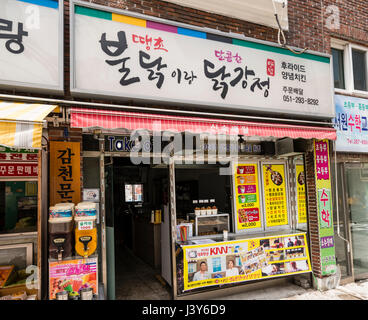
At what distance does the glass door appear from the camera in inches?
264

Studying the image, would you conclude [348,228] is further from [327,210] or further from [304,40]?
[304,40]

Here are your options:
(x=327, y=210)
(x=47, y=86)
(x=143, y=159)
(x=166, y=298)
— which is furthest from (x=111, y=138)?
(x=327, y=210)

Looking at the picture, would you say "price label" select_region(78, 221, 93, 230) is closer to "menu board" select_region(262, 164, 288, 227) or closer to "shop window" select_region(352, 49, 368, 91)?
"menu board" select_region(262, 164, 288, 227)


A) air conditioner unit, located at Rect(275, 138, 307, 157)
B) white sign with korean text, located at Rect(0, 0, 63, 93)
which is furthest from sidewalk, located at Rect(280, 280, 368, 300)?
white sign with korean text, located at Rect(0, 0, 63, 93)

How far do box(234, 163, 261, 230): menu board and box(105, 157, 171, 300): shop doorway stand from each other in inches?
65.3

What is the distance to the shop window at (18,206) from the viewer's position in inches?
178

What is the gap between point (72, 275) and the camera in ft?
13.0

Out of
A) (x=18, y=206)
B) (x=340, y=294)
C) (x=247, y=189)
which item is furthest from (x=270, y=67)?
(x=18, y=206)

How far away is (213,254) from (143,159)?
2.34 metres

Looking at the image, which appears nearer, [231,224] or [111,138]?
[111,138]

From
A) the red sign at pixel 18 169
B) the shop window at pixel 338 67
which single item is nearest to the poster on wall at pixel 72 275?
the red sign at pixel 18 169

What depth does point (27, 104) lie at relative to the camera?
3809mm

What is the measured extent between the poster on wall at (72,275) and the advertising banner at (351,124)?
19.5 ft

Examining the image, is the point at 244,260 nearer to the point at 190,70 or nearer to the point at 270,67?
the point at 190,70
